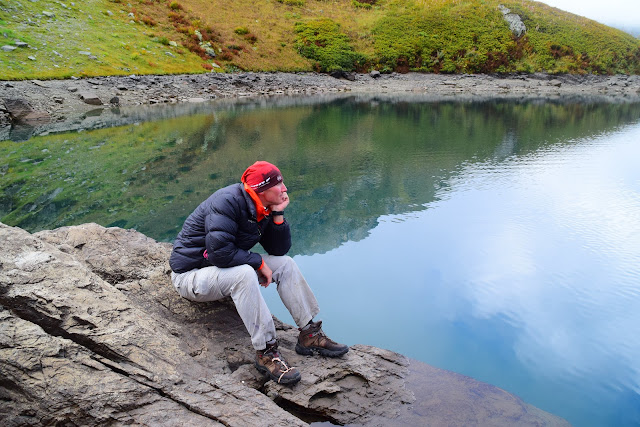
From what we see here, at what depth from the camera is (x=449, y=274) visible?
9.05m

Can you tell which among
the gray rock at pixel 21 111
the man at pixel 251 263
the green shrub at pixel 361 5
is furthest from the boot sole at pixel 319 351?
the green shrub at pixel 361 5

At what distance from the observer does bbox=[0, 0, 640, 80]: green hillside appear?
156 feet

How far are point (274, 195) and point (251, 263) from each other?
762mm

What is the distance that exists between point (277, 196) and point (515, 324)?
15.9 feet

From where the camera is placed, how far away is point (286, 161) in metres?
19.0

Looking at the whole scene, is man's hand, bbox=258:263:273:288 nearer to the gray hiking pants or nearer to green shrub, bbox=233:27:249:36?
the gray hiking pants

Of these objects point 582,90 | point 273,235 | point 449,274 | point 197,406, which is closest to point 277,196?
point 273,235

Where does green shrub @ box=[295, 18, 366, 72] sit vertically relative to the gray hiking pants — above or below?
above

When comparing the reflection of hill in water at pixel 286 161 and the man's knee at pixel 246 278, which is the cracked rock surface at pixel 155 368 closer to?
the man's knee at pixel 246 278

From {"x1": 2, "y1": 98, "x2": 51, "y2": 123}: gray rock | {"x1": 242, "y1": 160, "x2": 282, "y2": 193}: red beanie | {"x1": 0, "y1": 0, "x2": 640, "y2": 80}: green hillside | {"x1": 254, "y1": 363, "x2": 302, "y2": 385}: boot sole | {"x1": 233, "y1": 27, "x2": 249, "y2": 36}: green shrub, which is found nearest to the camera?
{"x1": 254, "y1": 363, "x2": 302, "y2": 385}: boot sole

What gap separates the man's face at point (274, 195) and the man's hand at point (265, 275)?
0.69 metres

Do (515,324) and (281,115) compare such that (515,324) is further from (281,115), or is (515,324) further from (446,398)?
(281,115)

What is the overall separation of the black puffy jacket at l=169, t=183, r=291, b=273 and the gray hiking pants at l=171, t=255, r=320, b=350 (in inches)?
4.5

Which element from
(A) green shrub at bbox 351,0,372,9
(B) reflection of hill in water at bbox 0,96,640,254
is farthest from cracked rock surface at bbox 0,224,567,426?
(A) green shrub at bbox 351,0,372,9
